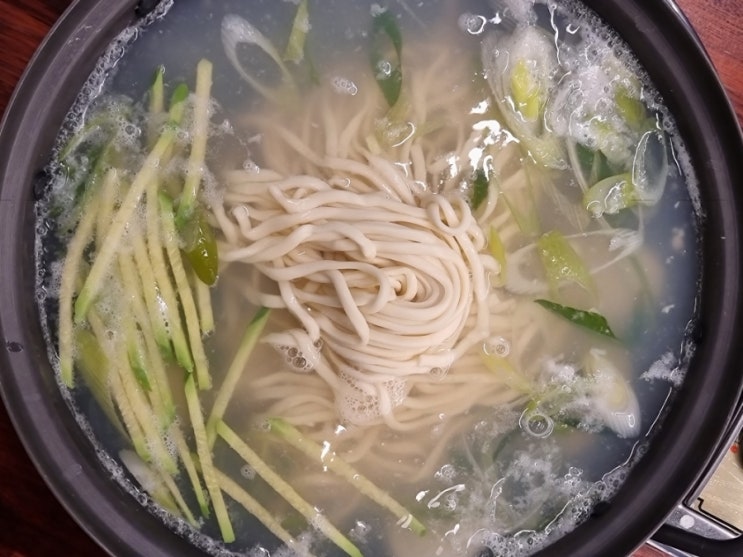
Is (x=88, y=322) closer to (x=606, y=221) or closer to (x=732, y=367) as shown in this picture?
(x=606, y=221)

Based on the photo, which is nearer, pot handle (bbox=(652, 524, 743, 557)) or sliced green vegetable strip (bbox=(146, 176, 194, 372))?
Answer: pot handle (bbox=(652, 524, 743, 557))

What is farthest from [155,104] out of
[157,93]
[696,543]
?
[696,543]

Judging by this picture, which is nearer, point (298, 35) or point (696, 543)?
point (696, 543)

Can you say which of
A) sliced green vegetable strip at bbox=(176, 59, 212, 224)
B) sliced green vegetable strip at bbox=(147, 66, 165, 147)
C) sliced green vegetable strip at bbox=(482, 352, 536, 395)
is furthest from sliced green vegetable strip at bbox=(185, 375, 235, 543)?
sliced green vegetable strip at bbox=(482, 352, 536, 395)

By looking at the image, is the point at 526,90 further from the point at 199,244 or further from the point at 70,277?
the point at 70,277

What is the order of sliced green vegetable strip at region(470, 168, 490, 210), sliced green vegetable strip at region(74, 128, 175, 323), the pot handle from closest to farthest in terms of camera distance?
the pot handle
sliced green vegetable strip at region(74, 128, 175, 323)
sliced green vegetable strip at region(470, 168, 490, 210)

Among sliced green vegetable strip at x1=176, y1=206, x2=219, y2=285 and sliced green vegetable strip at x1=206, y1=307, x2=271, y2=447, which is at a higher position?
sliced green vegetable strip at x1=176, y1=206, x2=219, y2=285

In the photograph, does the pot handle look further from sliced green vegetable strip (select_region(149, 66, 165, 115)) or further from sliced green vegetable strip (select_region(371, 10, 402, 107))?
sliced green vegetable strip (select_region(149, 66, 165, 115))

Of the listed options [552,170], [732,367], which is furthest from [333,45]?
[732,367]
